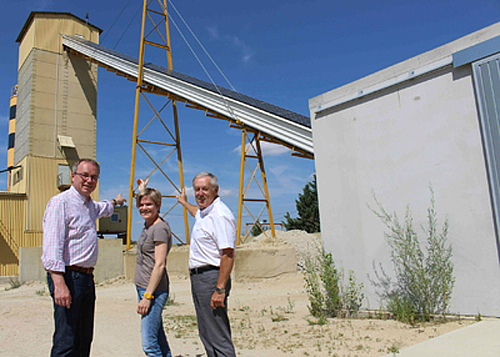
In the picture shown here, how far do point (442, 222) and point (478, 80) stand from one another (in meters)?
1.90

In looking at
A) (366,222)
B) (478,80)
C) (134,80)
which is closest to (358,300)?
(366,222)

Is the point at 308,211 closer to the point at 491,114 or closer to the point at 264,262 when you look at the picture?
the point at 264,262

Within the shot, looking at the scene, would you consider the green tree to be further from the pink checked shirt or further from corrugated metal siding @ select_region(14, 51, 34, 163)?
the pink checked shirt

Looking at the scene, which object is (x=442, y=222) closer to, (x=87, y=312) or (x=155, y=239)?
(x=155, y=239)

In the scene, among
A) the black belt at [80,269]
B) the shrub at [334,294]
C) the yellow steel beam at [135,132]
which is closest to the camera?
the black belt at [80,269]

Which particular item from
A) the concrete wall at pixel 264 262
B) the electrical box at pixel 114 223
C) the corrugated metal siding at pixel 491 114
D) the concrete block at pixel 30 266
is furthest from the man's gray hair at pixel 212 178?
the electrical box at pixel 114 223

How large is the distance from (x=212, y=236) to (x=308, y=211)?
1057 inches

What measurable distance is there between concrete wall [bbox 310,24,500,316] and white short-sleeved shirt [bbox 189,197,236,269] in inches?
136

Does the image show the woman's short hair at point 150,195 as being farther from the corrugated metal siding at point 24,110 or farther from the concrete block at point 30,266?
the corrugated metal siding at point 24,110

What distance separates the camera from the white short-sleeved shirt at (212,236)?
301cm

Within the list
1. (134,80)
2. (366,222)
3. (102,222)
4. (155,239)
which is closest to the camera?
(155,239)

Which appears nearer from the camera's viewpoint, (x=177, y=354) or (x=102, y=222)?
(x=177, y=354)

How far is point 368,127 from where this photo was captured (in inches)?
243

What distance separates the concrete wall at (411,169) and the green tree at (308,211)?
22577 mm
